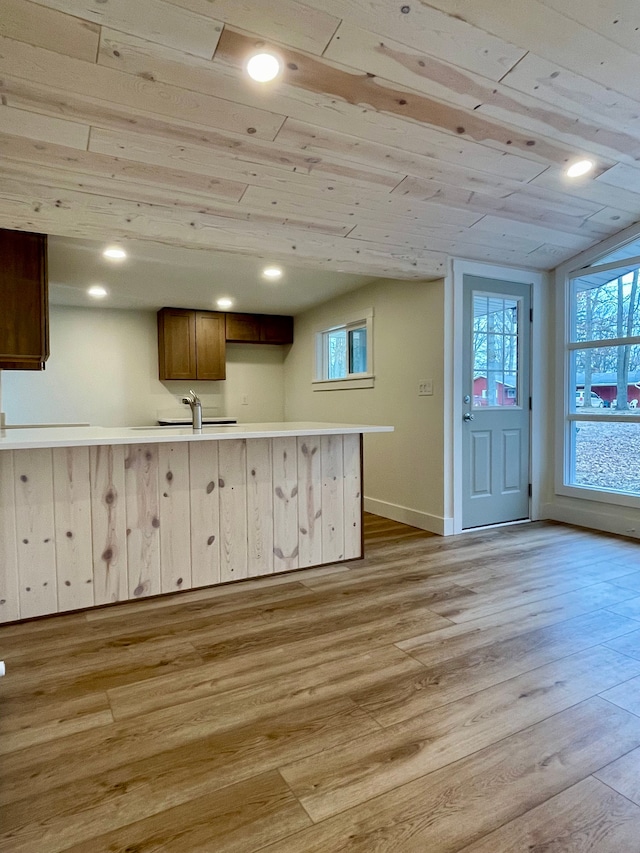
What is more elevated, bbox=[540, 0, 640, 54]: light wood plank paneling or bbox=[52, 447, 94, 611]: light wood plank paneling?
bbox=[540, 0, 640, 54]: light wood plank paneling

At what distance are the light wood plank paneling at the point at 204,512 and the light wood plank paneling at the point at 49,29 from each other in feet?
6.06

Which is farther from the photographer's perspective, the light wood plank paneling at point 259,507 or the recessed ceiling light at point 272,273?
the recessed ceiling light at point 272,273

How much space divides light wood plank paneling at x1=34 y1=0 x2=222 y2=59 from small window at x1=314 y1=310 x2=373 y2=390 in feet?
10.3

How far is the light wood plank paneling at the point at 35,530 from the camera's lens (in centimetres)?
246

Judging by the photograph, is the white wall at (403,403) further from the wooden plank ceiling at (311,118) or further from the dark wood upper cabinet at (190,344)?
the dark wood upper cabinet at (190,344)

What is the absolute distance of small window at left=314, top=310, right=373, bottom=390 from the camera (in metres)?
4.95

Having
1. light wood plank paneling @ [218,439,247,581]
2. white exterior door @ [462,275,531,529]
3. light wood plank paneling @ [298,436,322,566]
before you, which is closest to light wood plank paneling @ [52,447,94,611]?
light wood plank paneling @ [218,439,247,581]

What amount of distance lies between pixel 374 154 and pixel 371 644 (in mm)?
2448

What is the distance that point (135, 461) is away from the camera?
2719mm

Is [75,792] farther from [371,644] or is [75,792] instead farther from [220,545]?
[220,545]

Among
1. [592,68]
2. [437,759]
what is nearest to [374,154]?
[592,68]

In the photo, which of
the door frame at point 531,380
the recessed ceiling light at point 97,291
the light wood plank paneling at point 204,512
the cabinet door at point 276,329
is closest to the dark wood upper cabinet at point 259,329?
the cabinet door at point 276,329

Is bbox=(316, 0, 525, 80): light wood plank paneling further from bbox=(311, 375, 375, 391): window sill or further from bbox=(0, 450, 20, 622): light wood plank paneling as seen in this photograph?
bbox=(311, 375, 375, 391): window sill

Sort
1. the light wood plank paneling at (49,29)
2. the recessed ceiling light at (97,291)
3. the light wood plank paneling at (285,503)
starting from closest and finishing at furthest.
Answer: the light wood plank paneling at (49,29) < the light wood plank paneling at (285,503) < the recessed ceiling light at (97,291)
